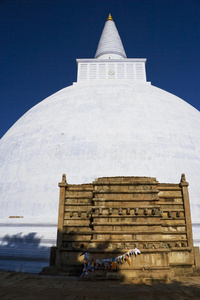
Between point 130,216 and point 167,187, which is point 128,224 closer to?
point 130,216

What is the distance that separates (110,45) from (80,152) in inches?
464

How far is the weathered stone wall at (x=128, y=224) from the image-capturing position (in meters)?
5.68

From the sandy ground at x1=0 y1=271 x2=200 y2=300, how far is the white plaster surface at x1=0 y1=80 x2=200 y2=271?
3322 mm

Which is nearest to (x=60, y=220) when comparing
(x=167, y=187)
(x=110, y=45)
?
(x=167, y=187)

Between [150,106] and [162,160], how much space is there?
314 centimetres

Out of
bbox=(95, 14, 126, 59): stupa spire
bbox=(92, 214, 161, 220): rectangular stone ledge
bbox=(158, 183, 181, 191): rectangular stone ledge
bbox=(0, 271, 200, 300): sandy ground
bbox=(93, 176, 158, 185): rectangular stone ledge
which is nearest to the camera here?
bbox=(0, 271, 200, 300): sandy ground

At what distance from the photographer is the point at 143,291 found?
166 inches

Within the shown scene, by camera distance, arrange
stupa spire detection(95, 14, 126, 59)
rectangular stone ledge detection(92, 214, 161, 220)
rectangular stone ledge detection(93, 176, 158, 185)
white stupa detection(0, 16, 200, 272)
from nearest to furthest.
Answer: rectangular stone ledge detection(92, 214, 161, 220) → rectangular stone ledge detection(93, 176, 158, 185) → white stupa detection(0, 16, 200, 272) → stupa spire detection(95, 14, 126, 59)

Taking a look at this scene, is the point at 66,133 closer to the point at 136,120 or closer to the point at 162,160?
the point at 136,120

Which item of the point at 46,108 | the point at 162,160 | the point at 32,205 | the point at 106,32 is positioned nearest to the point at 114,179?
the point at 162,160

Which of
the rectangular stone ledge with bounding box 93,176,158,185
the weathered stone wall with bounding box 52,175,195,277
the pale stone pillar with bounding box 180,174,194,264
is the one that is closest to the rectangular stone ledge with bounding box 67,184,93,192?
the weathered stone wall with bounding box 52,175,195,277

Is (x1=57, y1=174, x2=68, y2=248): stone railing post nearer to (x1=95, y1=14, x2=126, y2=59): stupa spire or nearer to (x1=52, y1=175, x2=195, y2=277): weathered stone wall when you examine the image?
(x1=52, y1=175, x2=195, y2=277): weathered stone wall

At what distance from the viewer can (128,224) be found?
612cm

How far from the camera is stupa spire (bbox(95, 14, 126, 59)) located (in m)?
17.0
